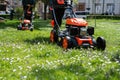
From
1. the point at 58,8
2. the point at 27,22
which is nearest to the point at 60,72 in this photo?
the point at 58,8

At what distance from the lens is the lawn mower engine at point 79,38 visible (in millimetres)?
9744

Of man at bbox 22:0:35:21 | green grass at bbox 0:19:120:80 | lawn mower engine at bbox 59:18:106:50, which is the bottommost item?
green grass at bbox 0:19:120:80

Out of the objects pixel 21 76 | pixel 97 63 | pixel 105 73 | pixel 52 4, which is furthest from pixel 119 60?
pixel 52 4

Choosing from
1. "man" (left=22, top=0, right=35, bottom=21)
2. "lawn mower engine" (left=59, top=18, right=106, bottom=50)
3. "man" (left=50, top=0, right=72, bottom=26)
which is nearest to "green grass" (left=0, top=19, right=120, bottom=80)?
"lawn mower engine" (left=59, top=18, right=106, bottom=50)

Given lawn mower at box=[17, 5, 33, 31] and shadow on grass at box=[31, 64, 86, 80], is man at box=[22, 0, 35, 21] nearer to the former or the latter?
lawn mower at box=[17, 5, 33, 31]

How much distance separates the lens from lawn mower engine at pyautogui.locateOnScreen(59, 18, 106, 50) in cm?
974

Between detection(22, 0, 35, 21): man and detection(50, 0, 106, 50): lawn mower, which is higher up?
detection(22, 0, 35, 21): man

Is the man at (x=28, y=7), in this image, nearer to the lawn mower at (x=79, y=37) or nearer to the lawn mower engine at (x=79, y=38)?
the lawn mower at (x=79, y=37)

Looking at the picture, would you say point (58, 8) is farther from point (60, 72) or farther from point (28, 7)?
point (28, 7)

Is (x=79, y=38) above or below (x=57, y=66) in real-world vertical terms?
above

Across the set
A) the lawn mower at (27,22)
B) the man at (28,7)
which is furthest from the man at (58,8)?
the man at (28,7)

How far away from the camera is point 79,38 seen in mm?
9867

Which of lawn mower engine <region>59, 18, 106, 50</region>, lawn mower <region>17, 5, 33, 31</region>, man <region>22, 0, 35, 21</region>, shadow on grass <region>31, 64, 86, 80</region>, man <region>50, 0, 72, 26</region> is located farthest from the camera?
man <region>22, 0, 35, 21</region>

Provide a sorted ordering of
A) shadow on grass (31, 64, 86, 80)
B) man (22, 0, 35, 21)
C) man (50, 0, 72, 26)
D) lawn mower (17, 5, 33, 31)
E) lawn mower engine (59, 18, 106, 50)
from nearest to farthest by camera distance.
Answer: shadow on grass (31, 64, 86, 80) → lawn mower engine (59, 18, 106, 50) → man (50, 0, 72, 26) → lawn mower (17, 5, 33, 31) → man (22, 0, 35, 21)
